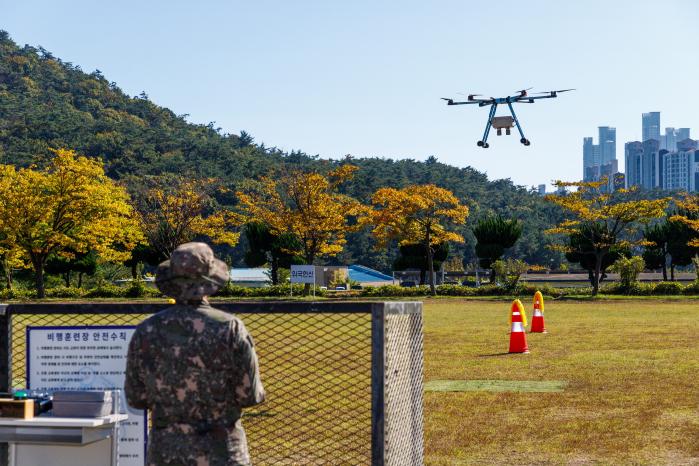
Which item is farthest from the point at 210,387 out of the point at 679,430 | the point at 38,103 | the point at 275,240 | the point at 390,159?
the point at 390,159

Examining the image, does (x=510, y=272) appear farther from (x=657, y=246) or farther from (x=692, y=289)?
(x=657, y=246)

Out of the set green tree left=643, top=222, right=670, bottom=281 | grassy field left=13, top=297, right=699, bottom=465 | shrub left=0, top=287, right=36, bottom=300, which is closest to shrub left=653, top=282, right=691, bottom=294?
green tree left=643, top=222, right=670, bottom=281

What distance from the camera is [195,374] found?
4648 millimetres

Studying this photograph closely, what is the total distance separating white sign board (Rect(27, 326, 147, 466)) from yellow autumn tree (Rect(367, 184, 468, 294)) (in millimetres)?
50224

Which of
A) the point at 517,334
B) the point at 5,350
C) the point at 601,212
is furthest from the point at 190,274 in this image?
the point at 601,212

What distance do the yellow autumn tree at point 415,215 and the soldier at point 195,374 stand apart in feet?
169

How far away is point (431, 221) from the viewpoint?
192ft

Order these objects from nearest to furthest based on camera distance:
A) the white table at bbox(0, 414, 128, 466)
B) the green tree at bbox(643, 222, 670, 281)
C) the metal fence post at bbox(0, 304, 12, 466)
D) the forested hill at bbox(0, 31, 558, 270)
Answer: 1. the white table at bbox(0, 414, 128, 466)
2. the metal fence post at bbox(0, 304, 12, 466)
3. the green tree at bbox(643, 222, 670, 281)
4. the forested hill at bbox(0, 31, 558, 270)

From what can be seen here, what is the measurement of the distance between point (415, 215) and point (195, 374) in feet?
181

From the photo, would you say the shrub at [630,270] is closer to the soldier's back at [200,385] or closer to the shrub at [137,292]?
the shrub at [137,292]

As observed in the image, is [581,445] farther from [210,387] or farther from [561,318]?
[561,318]

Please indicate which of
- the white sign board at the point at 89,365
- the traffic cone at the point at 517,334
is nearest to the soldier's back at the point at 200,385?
the white sign board at the point at 89,365

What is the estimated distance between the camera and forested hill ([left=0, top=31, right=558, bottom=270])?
11394cm

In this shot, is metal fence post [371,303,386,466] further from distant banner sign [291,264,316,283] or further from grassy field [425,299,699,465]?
distant banner sign [291,264,316,283]
